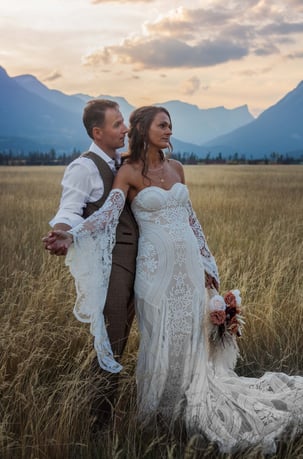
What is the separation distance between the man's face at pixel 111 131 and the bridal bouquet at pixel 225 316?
1130 mm

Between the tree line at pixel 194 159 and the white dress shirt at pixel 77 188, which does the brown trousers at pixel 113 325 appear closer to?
the white dress shirt at pixel 77 188

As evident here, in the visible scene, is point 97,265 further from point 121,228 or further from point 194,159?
point 194,159

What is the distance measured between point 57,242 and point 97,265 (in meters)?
0.30

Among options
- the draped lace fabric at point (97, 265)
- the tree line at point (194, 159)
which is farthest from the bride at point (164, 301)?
the tree line at point (194, 159)

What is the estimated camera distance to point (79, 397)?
137 inches

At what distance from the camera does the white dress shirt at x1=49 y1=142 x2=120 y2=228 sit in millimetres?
3650

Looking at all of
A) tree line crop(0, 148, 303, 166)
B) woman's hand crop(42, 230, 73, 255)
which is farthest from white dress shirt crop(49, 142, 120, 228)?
tree line crop(0, 148, 303, 166)

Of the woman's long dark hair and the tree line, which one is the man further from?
the tree line

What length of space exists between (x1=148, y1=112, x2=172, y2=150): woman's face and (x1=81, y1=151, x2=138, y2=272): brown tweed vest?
0.32m

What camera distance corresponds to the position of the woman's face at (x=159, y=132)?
3.74 meters

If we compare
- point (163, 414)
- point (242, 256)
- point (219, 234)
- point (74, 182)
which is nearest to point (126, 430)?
point (163, 414)

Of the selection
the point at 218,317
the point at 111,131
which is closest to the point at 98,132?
the point at 111,131

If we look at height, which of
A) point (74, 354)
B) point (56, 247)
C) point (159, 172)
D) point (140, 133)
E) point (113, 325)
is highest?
point (140, 133)

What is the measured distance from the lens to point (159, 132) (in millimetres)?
3738
